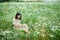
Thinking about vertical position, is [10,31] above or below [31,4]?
below

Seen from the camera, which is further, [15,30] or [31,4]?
[31,4]

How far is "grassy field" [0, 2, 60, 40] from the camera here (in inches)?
121

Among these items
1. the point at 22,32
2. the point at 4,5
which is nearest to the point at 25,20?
the point at 22,32

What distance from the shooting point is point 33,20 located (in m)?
3.25

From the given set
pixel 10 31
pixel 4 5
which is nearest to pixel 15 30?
pixel 10 31

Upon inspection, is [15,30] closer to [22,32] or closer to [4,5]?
[22,32]

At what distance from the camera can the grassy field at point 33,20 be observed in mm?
3078

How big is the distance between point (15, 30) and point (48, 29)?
0.48 meters

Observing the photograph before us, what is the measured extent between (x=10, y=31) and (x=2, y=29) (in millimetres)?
120

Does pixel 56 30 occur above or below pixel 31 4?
below

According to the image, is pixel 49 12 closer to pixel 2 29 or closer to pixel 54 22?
pixel 54 22

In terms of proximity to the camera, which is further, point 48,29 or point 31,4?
point 31,4

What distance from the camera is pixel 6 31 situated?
3.10 metres

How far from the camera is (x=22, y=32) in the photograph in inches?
123
